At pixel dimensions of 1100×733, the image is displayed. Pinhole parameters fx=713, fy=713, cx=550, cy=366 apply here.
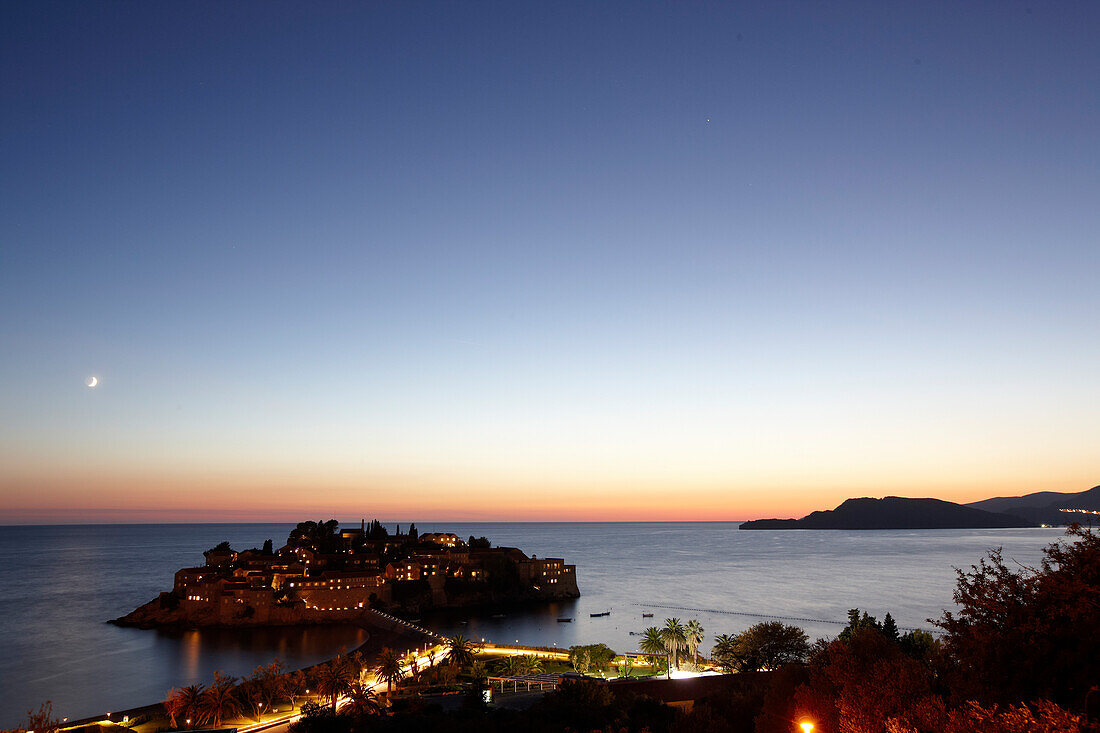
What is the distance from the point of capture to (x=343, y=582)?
263ft

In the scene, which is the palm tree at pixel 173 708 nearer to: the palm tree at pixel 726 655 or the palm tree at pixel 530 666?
the palm tree at pixel 530 666

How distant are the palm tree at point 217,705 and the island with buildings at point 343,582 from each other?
41.0 meters

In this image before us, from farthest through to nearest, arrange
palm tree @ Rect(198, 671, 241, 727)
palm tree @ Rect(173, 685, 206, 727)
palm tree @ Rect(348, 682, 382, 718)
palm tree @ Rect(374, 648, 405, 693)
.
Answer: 1. palm tree @ Rect(374, 648, 405, 693)
2. palm tree @ Rect(173, 685, 206, 727)
3. palm tree @ Rect(198, 671, 241, 727)
4. palm tree @ Rect(348, 682, 382, 718)

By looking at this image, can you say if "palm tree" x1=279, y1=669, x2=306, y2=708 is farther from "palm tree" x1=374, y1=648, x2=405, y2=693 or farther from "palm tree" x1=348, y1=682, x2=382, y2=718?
"palm tree" x1=348, y1=682, x2=382, y2=718

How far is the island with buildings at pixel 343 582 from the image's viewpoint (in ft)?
249

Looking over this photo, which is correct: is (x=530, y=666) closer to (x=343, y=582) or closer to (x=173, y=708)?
(x=173, y=708)

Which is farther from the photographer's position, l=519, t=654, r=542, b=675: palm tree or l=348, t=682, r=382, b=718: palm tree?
l=519, t=654, r=542, b=675: palm tree

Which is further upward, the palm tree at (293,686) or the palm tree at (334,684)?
the palm tree at (334,684)

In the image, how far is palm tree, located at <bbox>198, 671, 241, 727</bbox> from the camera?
36.3 m

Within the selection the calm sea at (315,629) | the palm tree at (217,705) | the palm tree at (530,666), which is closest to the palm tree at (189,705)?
the palm tree at (217,705)

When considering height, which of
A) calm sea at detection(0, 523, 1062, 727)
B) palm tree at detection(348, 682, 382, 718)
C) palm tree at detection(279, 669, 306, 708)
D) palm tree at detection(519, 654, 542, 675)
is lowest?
calm sea at detection(0, 523, 1062, 727)

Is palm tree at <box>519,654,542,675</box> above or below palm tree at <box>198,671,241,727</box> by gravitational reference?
below

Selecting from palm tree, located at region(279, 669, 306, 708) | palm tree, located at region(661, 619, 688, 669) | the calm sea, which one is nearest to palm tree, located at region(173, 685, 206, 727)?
palm tree, located at region(279, 669, 306, 708)

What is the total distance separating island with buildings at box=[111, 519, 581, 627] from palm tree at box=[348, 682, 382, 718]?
44.5m
